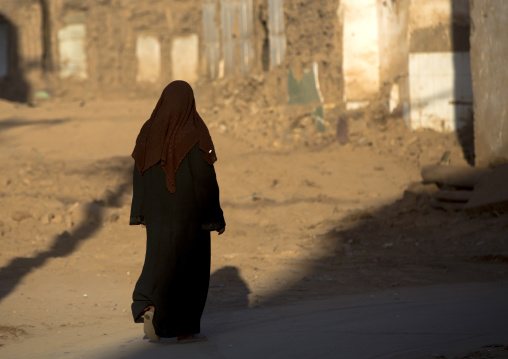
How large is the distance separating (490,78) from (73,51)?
1574 centimetres

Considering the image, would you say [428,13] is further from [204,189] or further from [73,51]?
[73,51]

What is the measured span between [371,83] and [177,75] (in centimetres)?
1068

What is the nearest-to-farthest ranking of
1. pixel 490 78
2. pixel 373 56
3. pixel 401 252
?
pixel 401 252
pixel 490 78
pixel 373 56

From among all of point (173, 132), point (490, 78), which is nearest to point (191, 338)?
point (173, 132)

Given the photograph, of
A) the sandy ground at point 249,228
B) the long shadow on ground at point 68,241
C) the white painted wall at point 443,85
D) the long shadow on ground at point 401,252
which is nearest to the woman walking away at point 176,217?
the sandy ground at point 249,228

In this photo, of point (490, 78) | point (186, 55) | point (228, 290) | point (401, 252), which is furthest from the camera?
point (186, 55)

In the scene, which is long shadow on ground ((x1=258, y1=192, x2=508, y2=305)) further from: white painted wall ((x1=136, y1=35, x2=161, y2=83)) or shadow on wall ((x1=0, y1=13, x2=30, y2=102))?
shadow on wall ((x1=0, y1=13, x2=30, y2=102))

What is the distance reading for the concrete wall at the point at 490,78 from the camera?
8641 millimetres

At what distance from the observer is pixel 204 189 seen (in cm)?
437

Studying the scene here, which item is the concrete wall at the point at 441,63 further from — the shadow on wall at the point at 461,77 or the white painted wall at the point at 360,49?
the white painted wall at the point at 360,49

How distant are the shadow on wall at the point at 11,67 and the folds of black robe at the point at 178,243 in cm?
1880

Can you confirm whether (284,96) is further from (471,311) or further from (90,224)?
(471,311)

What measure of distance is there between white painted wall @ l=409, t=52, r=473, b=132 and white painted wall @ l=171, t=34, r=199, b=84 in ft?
37.2

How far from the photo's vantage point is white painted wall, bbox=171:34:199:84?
73.0 feet
